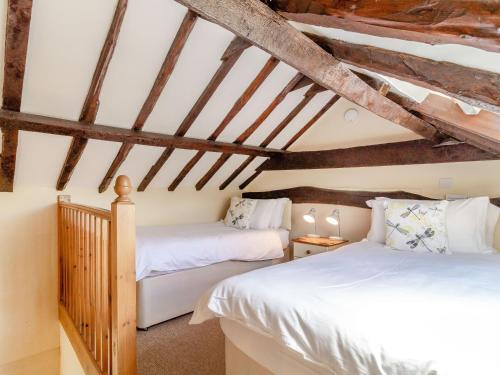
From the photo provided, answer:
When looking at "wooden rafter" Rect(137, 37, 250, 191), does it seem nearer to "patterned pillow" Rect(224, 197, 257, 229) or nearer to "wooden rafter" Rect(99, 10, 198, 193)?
"wooden rafter" Rect(99, 10, 198, 193)

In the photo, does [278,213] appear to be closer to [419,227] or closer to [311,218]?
[311,218]

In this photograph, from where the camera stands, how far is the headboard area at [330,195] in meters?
3.06

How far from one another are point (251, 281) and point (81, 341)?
1374mm

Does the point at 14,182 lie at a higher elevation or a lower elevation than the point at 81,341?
higher

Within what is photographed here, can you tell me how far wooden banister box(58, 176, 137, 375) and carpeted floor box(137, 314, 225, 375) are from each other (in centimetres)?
44

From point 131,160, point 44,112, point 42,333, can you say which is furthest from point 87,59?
point 42,333

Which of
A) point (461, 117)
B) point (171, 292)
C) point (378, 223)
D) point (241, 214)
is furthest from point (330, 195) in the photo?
point (171, 292)

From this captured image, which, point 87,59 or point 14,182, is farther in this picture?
point 14,182

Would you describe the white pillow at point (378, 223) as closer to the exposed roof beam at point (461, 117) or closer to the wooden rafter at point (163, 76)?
the exposed roof beam at point (461, 117)

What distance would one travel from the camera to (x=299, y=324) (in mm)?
1227

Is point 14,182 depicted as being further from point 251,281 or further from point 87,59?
point 251,281

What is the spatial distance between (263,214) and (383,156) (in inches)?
62.0

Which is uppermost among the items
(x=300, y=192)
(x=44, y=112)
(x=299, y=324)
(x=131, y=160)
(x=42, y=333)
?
(x=44, y=112)

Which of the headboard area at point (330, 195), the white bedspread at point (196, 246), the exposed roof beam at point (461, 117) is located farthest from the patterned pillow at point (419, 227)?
the white bedspread at point (196, 246)
